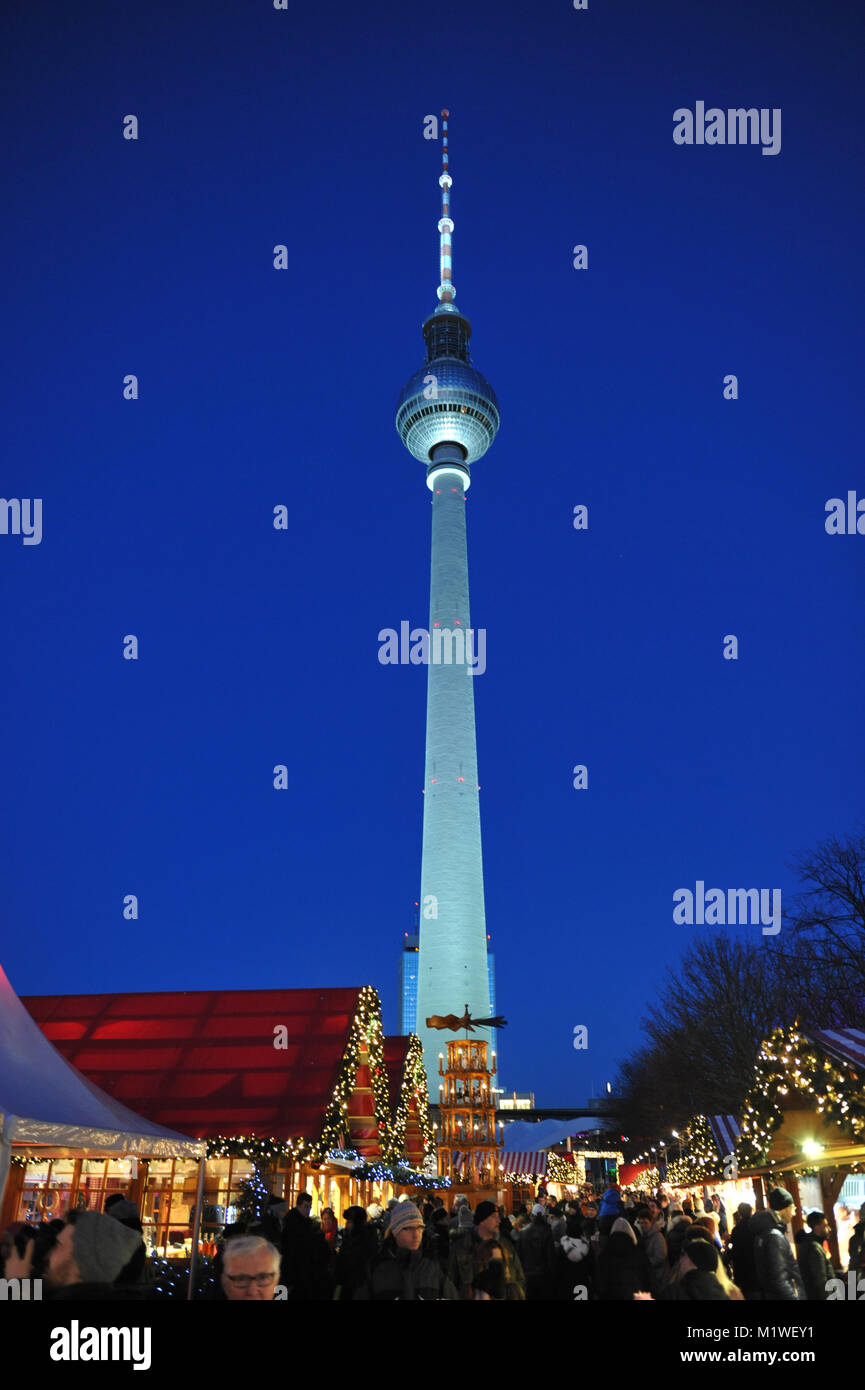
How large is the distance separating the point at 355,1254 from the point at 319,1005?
1112 centimetres

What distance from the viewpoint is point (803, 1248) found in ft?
32.8

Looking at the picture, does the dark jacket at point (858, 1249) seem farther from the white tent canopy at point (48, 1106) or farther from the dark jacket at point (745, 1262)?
the white tent canopy at point (48, 1106)

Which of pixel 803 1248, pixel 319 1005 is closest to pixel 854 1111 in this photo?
pixel 803 1248

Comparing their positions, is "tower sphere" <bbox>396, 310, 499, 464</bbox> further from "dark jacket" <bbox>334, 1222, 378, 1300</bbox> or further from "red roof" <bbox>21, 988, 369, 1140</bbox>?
"dark jacket" <bbox>334, 1222, 378, 1300</bbox>

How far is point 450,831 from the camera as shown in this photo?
74812mm

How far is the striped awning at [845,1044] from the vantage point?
Answer: 1484 cm

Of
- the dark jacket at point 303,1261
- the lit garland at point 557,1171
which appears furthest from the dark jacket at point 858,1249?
the lit garland at point 557,1171

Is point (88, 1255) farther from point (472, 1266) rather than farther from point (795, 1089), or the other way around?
point (795, 1089)

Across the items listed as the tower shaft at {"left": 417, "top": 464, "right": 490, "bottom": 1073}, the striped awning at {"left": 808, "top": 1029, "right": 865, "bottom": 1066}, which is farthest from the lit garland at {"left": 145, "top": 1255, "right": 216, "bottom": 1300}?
the tower shaft at {"left": 417, "top": 464, "right": 490, "bottom": 1073}

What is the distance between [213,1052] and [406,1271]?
1268cm

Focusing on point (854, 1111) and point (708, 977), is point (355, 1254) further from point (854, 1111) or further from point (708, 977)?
point (708, 977)

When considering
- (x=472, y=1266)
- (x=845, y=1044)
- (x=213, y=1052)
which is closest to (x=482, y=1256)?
(x=472, y=1266)

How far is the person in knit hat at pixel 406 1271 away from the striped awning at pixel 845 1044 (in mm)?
9919
